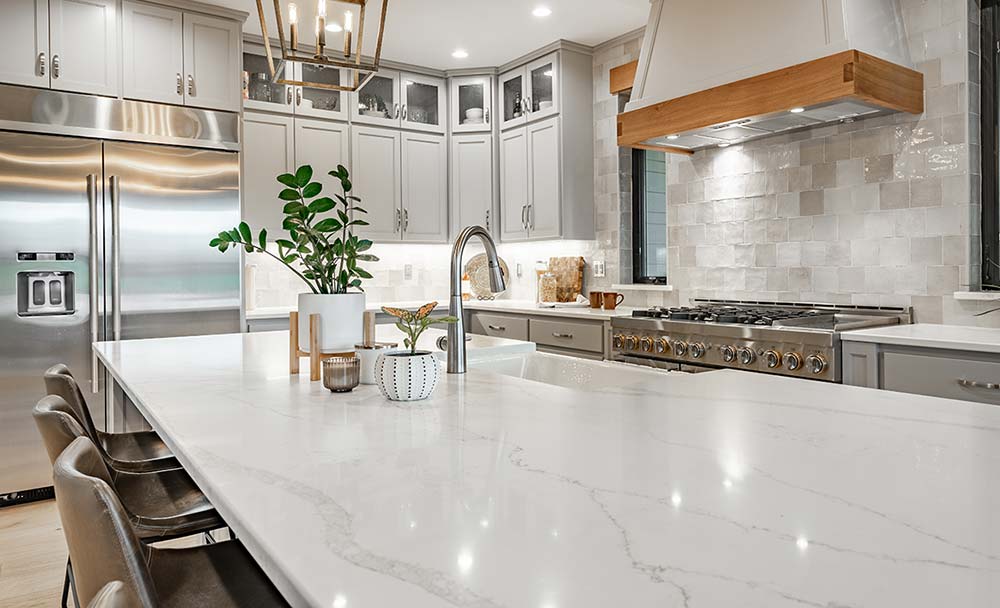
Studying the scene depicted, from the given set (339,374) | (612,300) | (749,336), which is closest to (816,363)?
(749,336)

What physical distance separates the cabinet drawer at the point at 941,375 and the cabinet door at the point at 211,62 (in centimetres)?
361

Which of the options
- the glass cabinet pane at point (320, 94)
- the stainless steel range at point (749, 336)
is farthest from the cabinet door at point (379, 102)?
the stainless steel range at point (749, 336)

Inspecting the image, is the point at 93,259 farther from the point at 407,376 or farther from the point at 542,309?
the point at 407,376

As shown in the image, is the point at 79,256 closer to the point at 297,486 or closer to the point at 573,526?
the point at 297,486

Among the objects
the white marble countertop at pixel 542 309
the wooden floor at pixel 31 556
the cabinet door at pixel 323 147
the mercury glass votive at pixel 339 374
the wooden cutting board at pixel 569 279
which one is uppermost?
the cabinet door at pixel 323 147

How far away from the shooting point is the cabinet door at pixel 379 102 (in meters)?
4.81

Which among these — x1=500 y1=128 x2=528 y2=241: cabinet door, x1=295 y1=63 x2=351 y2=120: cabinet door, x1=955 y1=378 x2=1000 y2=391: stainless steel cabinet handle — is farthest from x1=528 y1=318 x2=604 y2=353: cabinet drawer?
x1=295 y1=63 x2=351 y2=120: cabinet door

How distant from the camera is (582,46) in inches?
182

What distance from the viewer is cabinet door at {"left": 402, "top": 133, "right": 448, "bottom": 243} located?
5.00 meters

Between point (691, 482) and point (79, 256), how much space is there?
3.61 metres

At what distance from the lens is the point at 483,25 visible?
426cm

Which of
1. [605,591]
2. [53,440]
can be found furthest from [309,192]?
[605,591]

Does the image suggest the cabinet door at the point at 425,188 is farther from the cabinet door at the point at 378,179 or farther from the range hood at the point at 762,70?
the range hood at the point at 762,70

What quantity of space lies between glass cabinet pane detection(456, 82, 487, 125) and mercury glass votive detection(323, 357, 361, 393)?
12.7 ft
